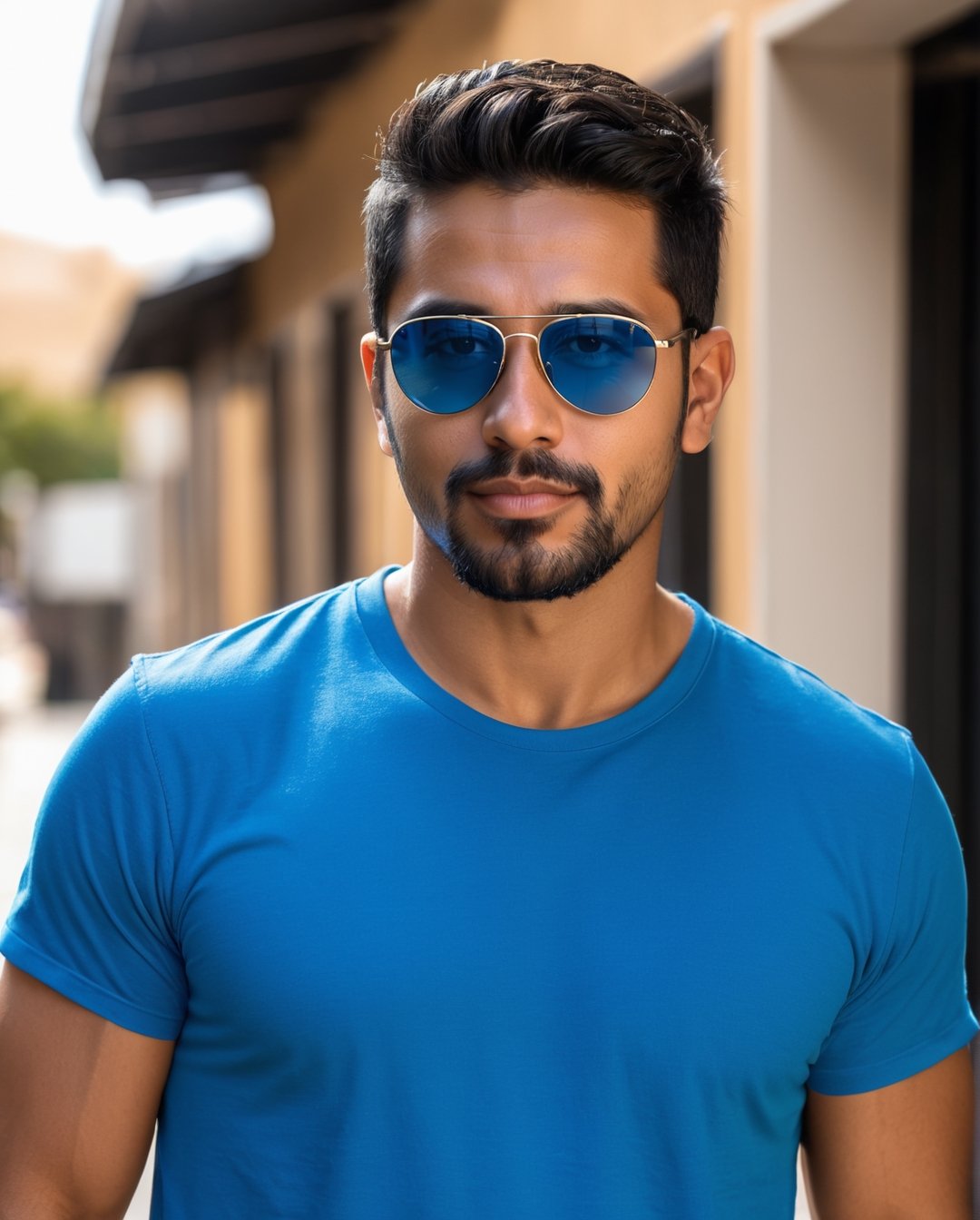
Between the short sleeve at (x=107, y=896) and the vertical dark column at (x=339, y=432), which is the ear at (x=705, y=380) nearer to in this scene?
the short sleeve at (x=107, y=896)

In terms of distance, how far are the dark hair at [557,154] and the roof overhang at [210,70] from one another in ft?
16.5

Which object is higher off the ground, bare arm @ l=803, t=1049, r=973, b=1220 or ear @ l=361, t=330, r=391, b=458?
ear @ l=361, t=330, r=391, b=458

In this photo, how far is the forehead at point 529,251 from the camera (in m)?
1.77

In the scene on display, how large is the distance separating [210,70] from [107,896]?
6.52 meters

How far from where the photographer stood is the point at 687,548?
177 inches

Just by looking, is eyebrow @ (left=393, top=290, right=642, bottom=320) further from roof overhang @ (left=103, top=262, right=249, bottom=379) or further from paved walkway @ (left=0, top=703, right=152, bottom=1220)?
roof overhang @ (left=103, top=262, right=249, bottom=379)

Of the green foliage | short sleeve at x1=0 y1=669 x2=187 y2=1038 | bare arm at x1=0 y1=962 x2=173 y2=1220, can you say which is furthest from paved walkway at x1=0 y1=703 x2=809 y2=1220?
the green foliage

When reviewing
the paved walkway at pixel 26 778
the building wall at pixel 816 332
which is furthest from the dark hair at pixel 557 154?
the paved walkway at pixel 26 778

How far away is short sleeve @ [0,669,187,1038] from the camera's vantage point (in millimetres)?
1685

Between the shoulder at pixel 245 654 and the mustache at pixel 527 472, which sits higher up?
the mustache at pixel 527 472

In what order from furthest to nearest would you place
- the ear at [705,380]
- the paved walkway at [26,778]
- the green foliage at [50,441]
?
the green foliage at [50,441], the paved walkway at [26,778], the ear at [705,380]

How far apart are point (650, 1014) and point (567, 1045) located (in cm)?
9

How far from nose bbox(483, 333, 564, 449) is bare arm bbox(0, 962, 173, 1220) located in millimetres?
729

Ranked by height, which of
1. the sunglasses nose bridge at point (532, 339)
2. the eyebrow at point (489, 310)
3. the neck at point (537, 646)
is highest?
the eyebrow at point (489, 310)
